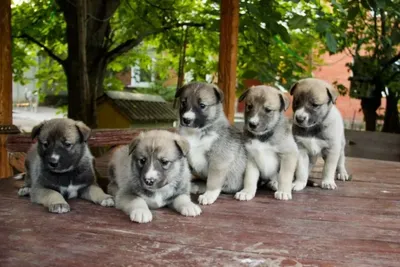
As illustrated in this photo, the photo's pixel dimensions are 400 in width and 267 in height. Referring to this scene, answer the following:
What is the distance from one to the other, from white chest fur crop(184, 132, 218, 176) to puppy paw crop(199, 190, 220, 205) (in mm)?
200

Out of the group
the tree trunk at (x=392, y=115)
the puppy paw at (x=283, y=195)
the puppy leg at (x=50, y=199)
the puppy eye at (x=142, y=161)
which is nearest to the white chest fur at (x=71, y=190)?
the puppy leg at (x=50, y=199)

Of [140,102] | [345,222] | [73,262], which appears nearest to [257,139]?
[345,222]

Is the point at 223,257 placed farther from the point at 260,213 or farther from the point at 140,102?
the point at 140,102

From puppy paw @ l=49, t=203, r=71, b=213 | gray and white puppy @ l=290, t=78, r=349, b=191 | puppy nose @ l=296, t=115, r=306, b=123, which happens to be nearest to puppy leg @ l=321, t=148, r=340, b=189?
gray and white puppy @ l=290, t=78, r=349, b=191

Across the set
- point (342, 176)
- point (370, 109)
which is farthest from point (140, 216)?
point (370, 109)

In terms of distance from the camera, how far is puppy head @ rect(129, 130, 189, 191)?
2.47 meters

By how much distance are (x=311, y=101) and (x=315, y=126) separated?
0.27m

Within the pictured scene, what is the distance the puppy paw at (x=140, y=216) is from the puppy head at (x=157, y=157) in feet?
0.50

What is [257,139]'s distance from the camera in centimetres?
308

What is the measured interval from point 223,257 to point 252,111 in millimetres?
1267

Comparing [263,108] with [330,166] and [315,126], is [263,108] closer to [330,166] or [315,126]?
[315,126]

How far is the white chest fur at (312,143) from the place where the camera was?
3.30 metres

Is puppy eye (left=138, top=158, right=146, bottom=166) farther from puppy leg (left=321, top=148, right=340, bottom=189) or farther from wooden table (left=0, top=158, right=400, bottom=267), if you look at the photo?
puppy leg (left=321, top=148, right=340, bottom=189)

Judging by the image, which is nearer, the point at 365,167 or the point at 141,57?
the point at 365,167
